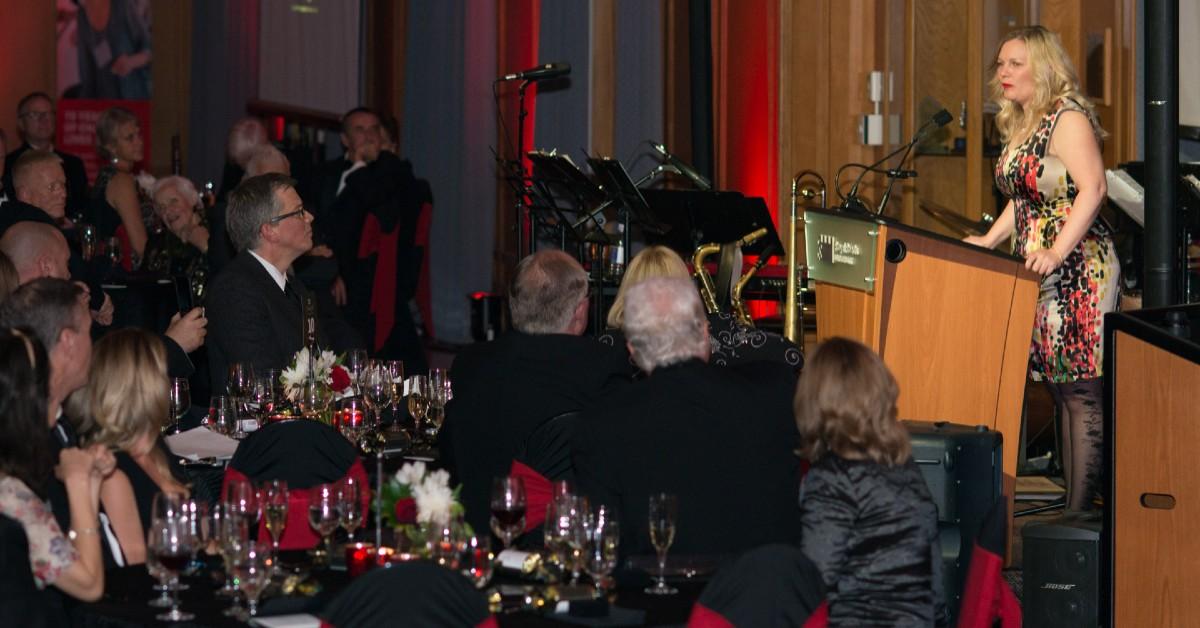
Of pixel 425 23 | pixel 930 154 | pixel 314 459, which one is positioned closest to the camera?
pixel 314 459

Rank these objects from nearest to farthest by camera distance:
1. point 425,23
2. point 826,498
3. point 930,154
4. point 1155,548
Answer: point 826,498
point 1155,548
point 930,154
point 425,23

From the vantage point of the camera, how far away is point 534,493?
12.7ft

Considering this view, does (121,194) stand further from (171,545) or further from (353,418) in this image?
(171,545)

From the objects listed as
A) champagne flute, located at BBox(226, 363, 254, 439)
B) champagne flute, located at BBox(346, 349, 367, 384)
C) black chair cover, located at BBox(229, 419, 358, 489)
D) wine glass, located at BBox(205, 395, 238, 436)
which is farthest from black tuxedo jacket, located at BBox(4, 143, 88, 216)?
black chair cover, located at BBox(229, 419, 358, 489)

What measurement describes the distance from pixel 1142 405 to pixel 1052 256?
1054 millimetres

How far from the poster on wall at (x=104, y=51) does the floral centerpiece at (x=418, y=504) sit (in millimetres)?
10582

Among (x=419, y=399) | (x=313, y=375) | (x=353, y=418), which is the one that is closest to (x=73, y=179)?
(x=313, y=375)

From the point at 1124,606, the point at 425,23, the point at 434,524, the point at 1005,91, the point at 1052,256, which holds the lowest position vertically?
the point at 1124,606

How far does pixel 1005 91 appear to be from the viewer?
5637mm

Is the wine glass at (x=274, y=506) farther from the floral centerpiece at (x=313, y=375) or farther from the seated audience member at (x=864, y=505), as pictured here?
the floral centerpiece at (x=313, y=375)

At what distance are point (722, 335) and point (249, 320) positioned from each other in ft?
5.64

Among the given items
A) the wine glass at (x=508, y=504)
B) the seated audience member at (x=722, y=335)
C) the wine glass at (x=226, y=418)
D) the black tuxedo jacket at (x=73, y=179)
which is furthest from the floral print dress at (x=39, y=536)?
the black tuxedo jacket at (x=73, y=179)

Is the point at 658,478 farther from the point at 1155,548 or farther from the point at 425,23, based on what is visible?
the point at 425,23

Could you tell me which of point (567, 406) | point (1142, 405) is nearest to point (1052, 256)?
point (1142, 405)
